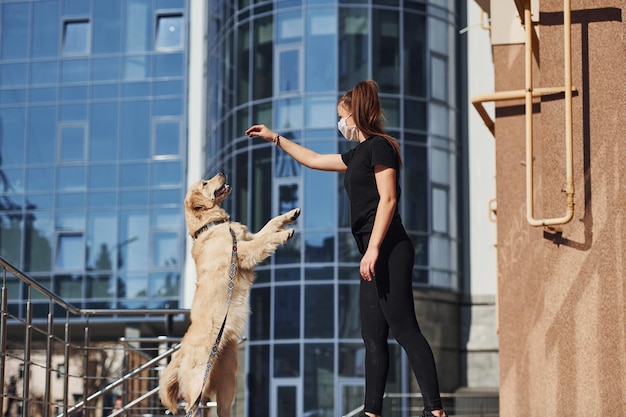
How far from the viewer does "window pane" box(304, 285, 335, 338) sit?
2834 cm

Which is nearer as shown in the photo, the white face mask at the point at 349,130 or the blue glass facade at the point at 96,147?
the white face mask at the point at 349,130

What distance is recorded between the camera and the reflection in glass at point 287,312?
2862 cm

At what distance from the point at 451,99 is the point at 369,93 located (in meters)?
25.5

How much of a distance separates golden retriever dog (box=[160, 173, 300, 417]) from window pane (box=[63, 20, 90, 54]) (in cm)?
2886

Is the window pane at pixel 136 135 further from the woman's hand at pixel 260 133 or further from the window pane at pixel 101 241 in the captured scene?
the woman's hand at pixel 260 133

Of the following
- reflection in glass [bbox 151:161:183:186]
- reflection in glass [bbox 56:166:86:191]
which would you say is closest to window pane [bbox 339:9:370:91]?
reflection in glass [bbox 151:161:183:186]

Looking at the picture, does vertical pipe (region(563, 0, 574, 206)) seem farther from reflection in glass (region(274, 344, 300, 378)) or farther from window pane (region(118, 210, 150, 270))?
window pane (region(118, 210, 150, 270))

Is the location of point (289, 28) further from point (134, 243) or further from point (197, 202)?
point (197, 202)

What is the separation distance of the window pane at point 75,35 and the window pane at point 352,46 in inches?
421

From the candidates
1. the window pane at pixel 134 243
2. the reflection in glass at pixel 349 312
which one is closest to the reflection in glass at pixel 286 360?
the reflection in glass at pixel 349 312

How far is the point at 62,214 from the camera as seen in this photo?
35.9 meters

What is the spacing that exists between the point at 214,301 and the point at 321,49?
870 inches

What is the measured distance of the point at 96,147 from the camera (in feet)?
118

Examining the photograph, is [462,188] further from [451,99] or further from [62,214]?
[62,214]
